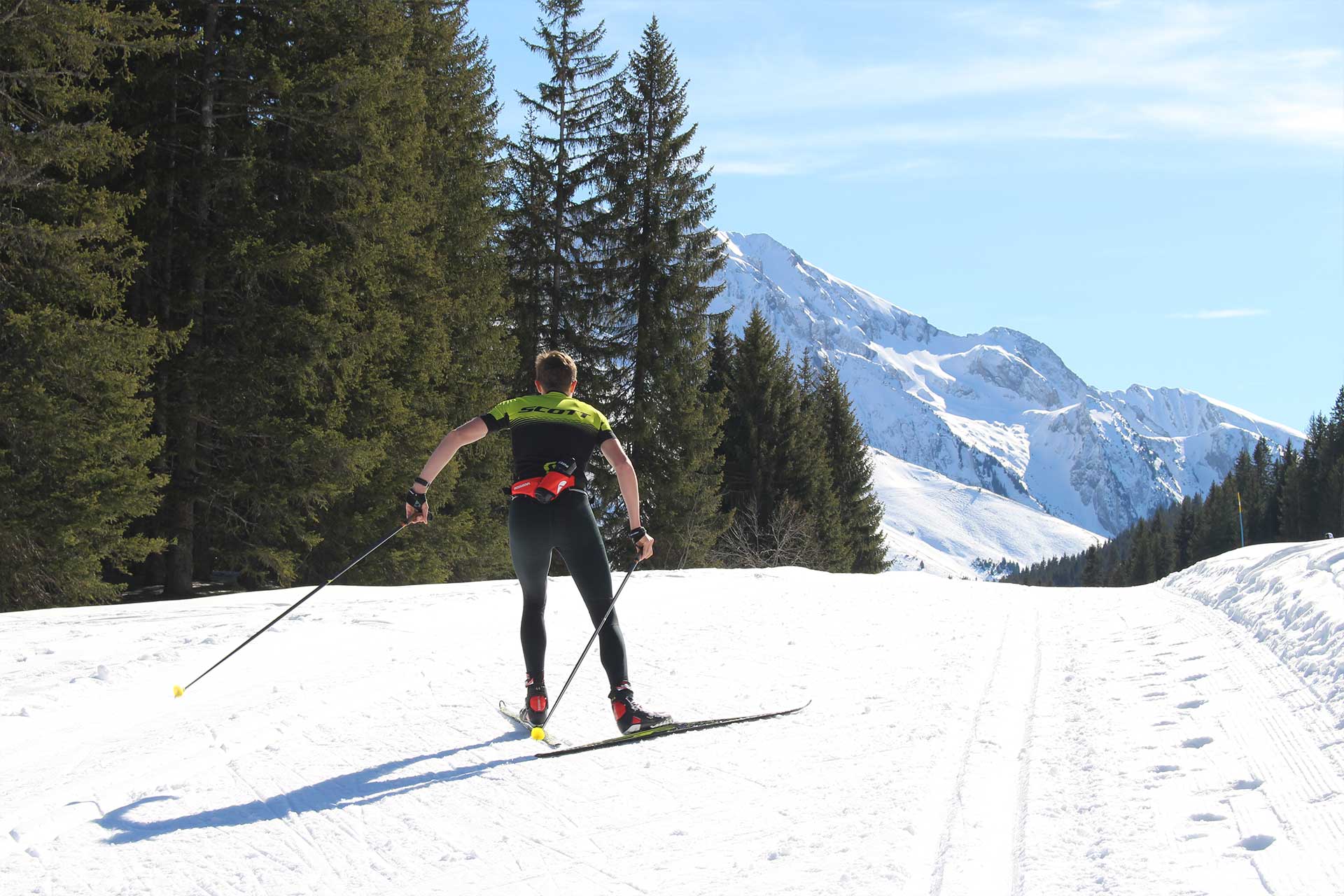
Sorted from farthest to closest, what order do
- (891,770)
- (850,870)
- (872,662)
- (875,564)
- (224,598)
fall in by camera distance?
(875,564)
(224,598)
(872,662)
(891,770)
(850,870)

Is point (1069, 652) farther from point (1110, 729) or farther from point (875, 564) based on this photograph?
point (875, 564)

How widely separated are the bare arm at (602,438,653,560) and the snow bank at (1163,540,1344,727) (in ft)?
12.1

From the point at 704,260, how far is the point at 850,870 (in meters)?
23.9

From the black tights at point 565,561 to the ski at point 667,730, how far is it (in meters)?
0.32

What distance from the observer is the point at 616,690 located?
5.30 metres

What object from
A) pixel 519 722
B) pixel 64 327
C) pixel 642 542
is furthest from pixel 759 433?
pixel 519 722

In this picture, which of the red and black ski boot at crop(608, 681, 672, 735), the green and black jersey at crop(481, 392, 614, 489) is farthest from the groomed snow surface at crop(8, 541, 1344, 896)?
the green and black jersey at crop(481, 392, 614, 489)

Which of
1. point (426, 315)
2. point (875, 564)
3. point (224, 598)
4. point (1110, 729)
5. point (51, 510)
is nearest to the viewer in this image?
point (1110, 729)

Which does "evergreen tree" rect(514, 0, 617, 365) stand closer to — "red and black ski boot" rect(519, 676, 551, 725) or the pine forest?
the pine forest

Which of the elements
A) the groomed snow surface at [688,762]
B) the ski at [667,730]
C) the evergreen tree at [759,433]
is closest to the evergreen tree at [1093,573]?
the evergreen tree at [759,433]

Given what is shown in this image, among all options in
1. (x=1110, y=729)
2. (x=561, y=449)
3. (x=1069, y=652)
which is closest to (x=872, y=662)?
(x=1069, y=652)

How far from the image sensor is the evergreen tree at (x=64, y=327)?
1112 cm

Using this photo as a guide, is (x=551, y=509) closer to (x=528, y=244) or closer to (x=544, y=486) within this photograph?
(x=544, y=486)

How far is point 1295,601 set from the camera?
7637 mm
